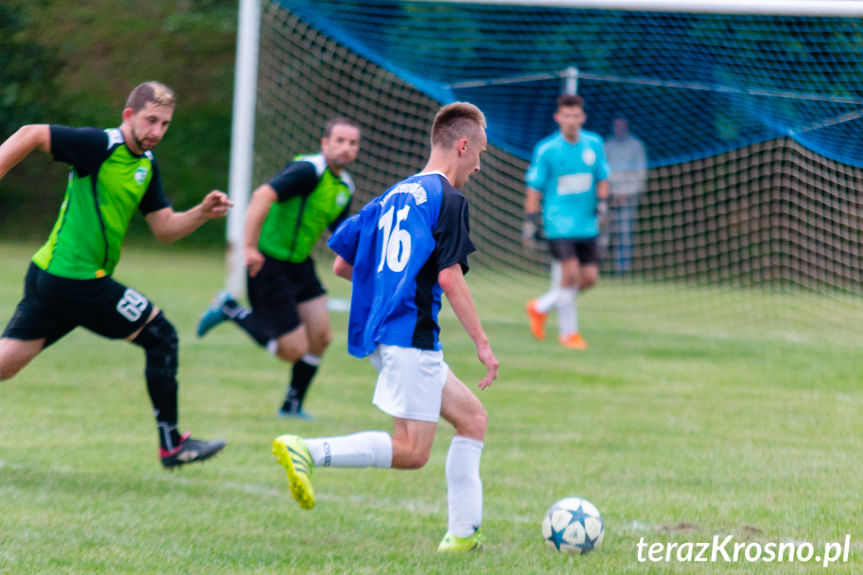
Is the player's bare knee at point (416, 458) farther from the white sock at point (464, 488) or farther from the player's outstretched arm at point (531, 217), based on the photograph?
the player's outstretched arm at point (531, 217)

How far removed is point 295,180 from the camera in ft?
Answer: 22.9

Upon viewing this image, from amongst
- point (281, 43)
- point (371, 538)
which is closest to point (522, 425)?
point (371, 538)

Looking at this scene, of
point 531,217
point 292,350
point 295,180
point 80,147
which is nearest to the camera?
point 80,147

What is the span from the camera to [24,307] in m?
5.12

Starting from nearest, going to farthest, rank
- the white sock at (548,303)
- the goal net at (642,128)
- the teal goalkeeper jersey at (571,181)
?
the teal goalkeeper jersey at (571,181)
the white sock at (548,303)
the goal net at (642,128)

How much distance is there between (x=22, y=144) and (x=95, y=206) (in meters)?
0.55

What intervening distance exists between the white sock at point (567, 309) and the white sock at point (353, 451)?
23.7 feet

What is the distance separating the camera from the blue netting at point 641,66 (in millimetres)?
9469

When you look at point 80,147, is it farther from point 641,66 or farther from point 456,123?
point 641,66

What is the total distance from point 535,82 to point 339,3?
5.18 meters

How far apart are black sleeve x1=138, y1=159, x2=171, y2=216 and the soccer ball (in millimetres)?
2514

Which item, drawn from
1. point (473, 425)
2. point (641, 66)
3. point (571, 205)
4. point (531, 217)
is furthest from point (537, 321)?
point (473, 425)

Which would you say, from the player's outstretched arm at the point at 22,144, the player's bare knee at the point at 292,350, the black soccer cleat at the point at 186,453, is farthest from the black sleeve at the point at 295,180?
the player's outstretched arm at the point at 22,144

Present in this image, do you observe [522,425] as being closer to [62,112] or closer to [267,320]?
[267,320]
